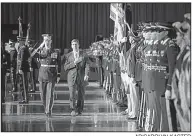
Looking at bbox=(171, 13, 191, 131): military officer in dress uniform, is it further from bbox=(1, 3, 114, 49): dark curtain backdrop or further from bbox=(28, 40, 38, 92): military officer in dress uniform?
bbox=(1, 3, 114, 49): dark curtain backdrop

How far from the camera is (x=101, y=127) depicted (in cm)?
952

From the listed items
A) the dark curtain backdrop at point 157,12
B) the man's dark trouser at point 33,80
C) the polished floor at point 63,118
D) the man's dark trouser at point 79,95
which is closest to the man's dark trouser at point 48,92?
the polished floor at point 63,118

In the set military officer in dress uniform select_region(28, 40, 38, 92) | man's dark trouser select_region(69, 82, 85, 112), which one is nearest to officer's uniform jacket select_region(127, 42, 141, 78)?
man's dark trouser select_region(69, 82, 85, 112)

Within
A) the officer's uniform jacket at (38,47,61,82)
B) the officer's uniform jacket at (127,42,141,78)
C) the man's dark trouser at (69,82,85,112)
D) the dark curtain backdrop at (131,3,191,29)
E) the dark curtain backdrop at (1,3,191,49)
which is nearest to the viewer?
the officer's uniform jacket at (127,42,141,78)

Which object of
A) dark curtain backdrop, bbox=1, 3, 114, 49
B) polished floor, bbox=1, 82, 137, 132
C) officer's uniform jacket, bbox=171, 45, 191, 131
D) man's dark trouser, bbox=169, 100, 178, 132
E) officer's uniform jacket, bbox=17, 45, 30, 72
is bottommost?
polished floor, bbox=1, 82, 137, 132

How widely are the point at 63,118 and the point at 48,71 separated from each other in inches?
41.3

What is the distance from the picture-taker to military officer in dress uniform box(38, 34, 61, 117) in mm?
11086

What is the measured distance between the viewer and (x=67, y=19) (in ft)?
89.7

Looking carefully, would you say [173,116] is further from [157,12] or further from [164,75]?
[157,12]

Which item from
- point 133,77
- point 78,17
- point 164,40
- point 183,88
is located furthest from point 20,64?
point 78,17

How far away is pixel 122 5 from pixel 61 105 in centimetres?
329

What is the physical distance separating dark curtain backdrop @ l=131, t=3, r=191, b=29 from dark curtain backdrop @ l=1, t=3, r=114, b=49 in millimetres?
1359

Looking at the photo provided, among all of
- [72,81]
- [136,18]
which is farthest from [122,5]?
[136,18]

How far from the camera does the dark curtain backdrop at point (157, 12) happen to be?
87.1ft
